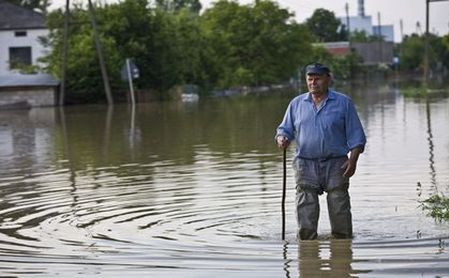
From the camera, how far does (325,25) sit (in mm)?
193750

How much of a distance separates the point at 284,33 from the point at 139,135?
81427mm

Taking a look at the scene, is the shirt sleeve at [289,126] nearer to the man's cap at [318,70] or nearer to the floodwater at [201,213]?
the man's cap at [318,70]

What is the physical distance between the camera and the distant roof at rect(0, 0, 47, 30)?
303ft

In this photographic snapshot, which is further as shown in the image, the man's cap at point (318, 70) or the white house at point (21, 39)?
the white house at point (21, 39)

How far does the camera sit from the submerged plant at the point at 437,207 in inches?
425

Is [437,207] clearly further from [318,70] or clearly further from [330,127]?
[318,70]

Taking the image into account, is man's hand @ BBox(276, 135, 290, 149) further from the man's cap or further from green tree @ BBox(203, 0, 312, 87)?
green tree @ BBox(203, 0, 312, 87)

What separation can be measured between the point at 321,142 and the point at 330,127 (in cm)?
16

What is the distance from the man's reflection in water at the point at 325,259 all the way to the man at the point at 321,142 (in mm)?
238

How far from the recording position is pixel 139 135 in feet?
96.1

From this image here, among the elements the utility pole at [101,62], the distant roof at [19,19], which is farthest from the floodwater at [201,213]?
the distant roof at [19,19]

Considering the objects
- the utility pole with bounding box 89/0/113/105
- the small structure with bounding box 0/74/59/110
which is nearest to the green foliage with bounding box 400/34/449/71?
the utility pole with bounding box 89/0/113/105

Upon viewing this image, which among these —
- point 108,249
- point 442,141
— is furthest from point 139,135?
point 108,249

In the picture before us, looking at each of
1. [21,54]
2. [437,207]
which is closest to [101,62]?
[21,54]
